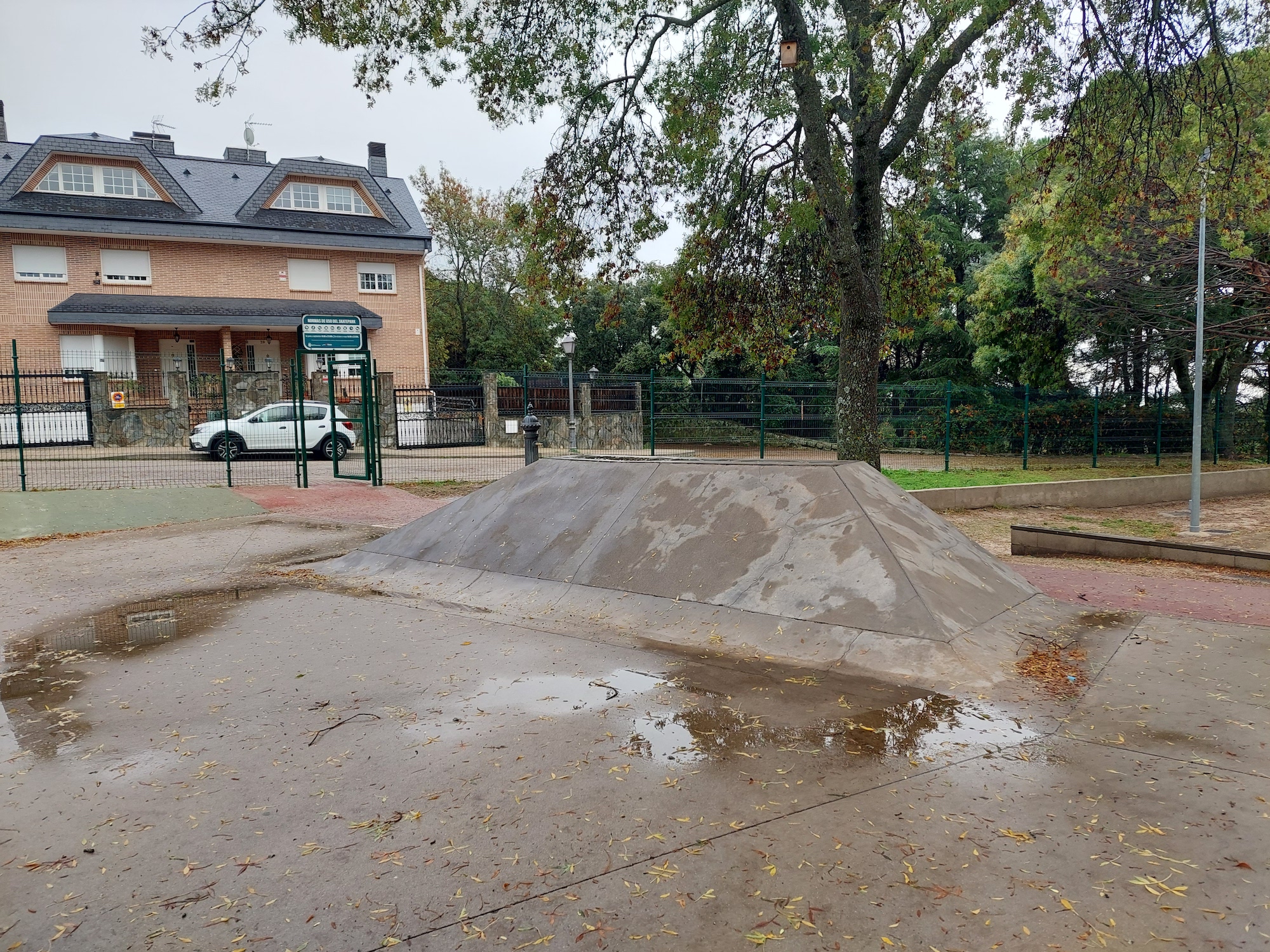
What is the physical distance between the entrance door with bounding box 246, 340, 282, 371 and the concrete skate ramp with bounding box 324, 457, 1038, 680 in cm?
2443

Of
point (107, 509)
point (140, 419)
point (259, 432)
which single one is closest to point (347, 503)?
point (107, 509)

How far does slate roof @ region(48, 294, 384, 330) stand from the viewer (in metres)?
26.5

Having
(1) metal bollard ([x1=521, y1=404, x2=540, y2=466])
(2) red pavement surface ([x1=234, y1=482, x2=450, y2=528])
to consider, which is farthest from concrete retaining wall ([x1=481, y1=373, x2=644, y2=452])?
(2) red pavement surface ([x1=234, y1=482, x2=450, y2=528])

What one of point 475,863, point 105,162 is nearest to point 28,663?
point 475,863

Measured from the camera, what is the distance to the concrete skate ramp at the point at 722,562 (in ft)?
18.0

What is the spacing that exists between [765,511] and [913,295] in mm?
9245

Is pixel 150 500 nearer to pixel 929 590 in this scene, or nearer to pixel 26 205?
pixel 929 590

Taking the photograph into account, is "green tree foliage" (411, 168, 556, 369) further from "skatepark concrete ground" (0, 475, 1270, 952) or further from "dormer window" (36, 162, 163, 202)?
"skatepark concrete ground" (0, 475, 1270, 952)

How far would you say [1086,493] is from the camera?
15.4m

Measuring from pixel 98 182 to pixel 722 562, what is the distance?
105 feet

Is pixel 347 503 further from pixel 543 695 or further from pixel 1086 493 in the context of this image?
pixel 1086 493

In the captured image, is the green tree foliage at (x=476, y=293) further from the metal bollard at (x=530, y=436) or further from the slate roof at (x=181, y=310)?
the metal bollard at (x=530, y=436)

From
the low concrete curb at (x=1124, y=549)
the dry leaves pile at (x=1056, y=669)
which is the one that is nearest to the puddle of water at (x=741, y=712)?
the dry leaves pile at (x=1056, y=669)

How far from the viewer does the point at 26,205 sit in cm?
2703
